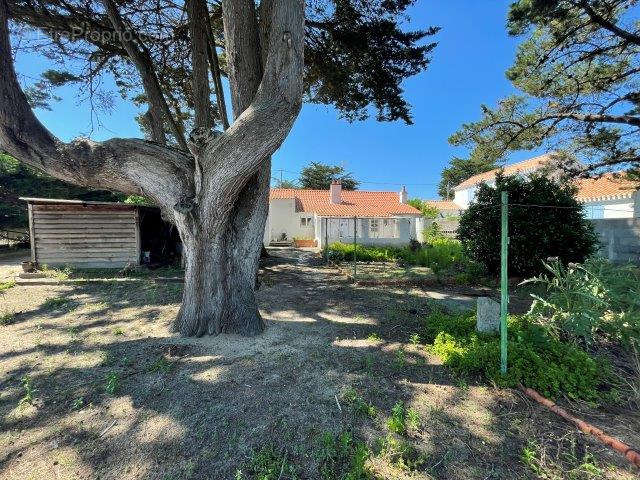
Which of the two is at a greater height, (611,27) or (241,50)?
(611,27)

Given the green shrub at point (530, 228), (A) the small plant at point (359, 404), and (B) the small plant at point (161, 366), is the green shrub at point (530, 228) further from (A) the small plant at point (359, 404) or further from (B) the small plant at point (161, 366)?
(B) the small plant at point (161, 366)

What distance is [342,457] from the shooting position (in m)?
2.14

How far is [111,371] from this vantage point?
133 inches

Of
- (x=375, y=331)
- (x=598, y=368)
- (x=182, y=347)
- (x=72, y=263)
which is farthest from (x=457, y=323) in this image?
(x=72, y=263)

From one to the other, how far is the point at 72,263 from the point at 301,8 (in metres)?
11.4

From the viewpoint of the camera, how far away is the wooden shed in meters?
10.2

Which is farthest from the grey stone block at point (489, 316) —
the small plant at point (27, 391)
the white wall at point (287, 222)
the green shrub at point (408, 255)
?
the white wall at point (287, 222)

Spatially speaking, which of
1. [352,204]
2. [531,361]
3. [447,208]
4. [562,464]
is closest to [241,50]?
[531,361]

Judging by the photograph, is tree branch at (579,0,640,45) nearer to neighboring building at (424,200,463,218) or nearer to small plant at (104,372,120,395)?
small plant at (104,372,120,395)

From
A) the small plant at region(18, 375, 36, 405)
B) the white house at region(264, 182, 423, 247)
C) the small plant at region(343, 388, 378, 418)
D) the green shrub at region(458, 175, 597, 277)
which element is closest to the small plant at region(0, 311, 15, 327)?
the small plant at region(18, 375, 36, 405)

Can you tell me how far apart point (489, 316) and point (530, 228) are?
4.73 m

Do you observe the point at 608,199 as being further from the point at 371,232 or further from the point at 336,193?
the point at 336,193

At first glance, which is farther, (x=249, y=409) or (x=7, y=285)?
(x=7, y=285)

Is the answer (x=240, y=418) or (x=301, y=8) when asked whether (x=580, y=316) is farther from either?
(x=301, y=8)
